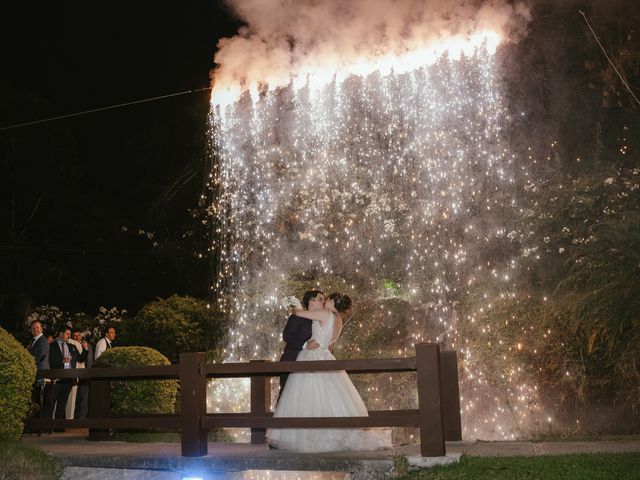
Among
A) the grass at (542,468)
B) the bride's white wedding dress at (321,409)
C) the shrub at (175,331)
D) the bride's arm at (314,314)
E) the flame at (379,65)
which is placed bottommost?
the grass at (542,468)

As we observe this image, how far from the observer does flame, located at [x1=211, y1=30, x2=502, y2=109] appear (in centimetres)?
1457

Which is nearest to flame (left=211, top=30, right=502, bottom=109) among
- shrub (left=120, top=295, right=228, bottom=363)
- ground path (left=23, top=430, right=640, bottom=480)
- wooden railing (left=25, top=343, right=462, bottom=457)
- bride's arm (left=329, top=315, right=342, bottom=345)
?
shrub (left=120, top=295, right=228, bottom=363)

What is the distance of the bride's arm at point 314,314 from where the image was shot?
812 cm

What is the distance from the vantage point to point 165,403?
10555mm

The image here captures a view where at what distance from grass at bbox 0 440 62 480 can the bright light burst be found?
22.2ft

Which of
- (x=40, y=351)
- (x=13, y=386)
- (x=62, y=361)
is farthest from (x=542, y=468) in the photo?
(x=62, y=361)

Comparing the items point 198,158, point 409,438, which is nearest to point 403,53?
point 409,438

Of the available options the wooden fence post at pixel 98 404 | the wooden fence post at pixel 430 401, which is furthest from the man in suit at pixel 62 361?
the wooden fence post at pixel 430 401

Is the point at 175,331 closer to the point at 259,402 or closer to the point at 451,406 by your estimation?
the point at 259,402

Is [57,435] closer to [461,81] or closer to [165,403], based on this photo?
[165,403]

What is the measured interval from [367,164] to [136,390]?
8350 millimetres

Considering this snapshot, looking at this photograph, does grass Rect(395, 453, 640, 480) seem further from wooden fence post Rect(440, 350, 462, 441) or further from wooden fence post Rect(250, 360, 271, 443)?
wooden fence post Rect(250, 360, 271, 443)

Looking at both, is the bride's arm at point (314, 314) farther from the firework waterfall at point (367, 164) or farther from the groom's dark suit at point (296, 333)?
the firework waterfall at point (367, 164)

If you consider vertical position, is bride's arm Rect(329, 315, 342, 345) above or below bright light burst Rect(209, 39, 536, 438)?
below
